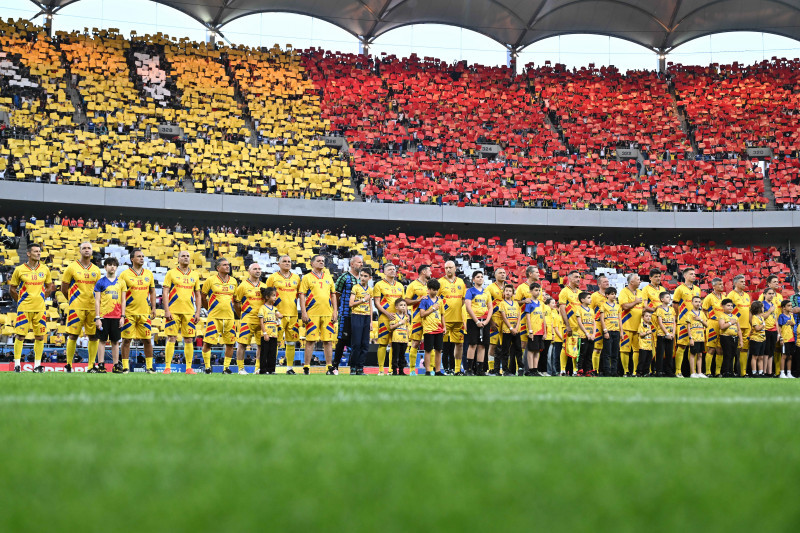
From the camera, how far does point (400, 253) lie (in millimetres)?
25484

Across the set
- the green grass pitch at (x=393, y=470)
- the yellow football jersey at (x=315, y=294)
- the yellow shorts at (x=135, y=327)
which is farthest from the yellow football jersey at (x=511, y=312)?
the green grass pitch at (x=393, y=470)

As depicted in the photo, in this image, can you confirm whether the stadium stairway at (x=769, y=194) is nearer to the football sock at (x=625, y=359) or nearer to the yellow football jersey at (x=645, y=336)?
the football sock at (x=625, y=359)

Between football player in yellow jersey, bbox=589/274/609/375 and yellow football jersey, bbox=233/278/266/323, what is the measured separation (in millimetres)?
5766

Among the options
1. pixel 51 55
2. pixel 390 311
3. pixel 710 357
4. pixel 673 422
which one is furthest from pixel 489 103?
pixel 673 422

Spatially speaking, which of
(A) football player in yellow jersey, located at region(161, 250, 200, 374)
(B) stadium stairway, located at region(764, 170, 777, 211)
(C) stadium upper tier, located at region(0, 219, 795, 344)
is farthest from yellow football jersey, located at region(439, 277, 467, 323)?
(B) stadium stairway, located at region(764, 170, 777, 211)

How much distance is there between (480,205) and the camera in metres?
27.3

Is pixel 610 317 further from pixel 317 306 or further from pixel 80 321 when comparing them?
pixel 80 321

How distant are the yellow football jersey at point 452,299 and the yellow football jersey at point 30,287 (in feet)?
19.0

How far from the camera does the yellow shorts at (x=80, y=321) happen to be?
33.6 ft

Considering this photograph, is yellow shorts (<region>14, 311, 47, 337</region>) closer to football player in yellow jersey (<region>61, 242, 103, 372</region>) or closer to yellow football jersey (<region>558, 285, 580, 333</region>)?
football player in yellow jersey (<region>61, 242, 103, 372</region>)

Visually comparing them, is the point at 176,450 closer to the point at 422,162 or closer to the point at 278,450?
the point at 278,450

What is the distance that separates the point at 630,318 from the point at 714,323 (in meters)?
1.85

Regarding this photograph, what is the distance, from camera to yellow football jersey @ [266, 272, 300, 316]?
11.6 meters

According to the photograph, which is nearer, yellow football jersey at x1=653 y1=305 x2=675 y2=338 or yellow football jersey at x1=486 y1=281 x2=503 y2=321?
yellow football jersey at x1=486 y1=281 x2=503 y2=321
